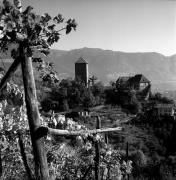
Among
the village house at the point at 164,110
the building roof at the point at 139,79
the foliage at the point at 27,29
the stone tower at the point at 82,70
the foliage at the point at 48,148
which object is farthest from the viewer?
the stone tower at the point at 82,70

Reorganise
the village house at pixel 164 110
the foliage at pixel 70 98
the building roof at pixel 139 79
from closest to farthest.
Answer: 1. the village house at pixel 164 110
2. the foliage at pixel 70 98
3. the building roof at pixel 139 79

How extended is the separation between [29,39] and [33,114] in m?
0.61

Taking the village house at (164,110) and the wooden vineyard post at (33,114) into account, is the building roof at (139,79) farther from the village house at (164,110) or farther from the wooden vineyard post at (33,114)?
the wooden vineyard post at (33,114)

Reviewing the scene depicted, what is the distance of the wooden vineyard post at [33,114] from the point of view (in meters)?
2.44

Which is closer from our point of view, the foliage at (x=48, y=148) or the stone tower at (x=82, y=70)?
the foliage at (x=48, y=148)

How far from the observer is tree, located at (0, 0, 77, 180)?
87.1 inches

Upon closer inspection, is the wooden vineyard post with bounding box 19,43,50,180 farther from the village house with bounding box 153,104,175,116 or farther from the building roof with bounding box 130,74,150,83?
the building roof with bounding box 130,74,150,83

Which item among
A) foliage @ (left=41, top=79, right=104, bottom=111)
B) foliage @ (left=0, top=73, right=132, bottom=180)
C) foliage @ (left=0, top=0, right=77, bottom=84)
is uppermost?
foliage @ (left=0, top=0, right=77, bottom=84)

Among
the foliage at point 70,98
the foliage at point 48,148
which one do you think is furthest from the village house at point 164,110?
the foliage at point 48,148

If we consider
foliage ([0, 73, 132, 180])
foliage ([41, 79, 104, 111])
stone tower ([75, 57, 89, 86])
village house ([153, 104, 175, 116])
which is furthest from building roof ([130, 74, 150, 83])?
foliage ([0, 73, 132, 180])

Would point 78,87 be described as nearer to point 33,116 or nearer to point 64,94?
point 64,94

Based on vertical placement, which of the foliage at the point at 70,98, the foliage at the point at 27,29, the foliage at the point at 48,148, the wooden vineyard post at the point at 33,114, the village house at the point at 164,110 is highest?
the foliage at the point at 27,29

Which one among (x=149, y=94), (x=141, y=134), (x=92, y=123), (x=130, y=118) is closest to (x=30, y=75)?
(x=141, y=134)

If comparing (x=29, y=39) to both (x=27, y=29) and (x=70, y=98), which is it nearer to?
(x=27, y=29)
